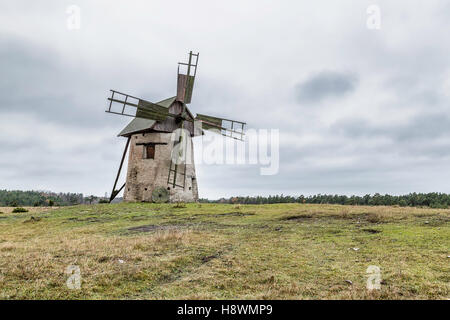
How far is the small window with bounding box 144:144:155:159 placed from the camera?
32.6m

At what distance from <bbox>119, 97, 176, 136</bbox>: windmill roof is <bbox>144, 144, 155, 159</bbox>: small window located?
82.4 inches

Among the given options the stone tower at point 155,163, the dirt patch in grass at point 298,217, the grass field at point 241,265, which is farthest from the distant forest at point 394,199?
the grass field at point 241,265

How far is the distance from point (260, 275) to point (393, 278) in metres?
2.97

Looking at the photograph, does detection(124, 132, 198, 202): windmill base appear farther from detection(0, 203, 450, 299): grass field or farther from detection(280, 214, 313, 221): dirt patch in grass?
detection(0, 203, 450, 299): grass field

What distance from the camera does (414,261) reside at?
763cm

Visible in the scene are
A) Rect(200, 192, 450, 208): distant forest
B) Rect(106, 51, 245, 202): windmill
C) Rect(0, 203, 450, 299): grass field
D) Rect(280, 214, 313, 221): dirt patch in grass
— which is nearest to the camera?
Rect(0, 203, 450, 299): grass field

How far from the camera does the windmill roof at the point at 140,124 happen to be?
108 feet

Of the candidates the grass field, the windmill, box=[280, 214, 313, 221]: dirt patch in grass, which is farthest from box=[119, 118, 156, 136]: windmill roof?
the grass field

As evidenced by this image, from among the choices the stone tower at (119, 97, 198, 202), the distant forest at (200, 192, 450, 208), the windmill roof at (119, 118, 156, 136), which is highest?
the windmill roof at (119, 118, 156, 136)

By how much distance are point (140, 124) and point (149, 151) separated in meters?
3.93

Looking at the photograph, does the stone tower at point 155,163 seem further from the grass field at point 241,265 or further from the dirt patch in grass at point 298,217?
the grass field at point 241,265

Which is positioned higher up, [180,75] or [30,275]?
[180,75]
